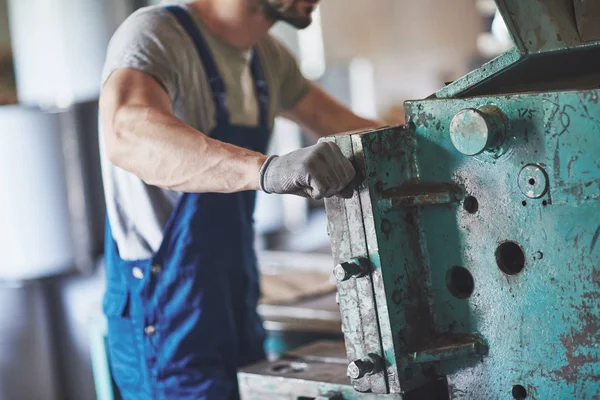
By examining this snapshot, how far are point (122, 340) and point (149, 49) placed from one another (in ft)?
1.87

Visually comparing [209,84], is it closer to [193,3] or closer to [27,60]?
[193,3]

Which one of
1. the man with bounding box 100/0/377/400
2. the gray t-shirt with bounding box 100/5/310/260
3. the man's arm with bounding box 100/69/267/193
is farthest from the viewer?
the gray t-shirt with bounding box 100/5/310/260

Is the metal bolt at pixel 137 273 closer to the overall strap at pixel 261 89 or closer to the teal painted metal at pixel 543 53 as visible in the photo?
the overall strap at pixel 261 89

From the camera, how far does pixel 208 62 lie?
1699mm

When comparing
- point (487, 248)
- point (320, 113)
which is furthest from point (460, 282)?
point (320, 113)

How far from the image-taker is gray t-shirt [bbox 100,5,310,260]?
1.58 meters

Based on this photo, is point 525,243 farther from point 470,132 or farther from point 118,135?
point 118,135

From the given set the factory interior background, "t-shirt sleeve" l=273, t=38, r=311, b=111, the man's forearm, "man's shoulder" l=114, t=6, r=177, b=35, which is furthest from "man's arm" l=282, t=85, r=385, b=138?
the man's forearm

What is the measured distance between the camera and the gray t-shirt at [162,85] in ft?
5.17

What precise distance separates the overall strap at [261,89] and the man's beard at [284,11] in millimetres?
134

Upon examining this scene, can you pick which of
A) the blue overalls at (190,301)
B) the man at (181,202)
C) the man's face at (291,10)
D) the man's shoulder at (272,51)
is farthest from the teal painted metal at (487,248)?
the man's shoulder at (272,51)

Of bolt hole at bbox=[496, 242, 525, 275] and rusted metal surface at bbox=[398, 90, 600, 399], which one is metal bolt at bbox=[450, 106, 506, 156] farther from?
bolt hole at bbox=[496, 242, 525, 275]

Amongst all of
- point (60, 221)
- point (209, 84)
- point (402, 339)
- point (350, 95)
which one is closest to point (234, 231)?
point (209, 84)

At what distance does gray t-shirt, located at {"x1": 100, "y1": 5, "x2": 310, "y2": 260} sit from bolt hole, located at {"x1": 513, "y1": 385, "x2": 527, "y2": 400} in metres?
0.74
